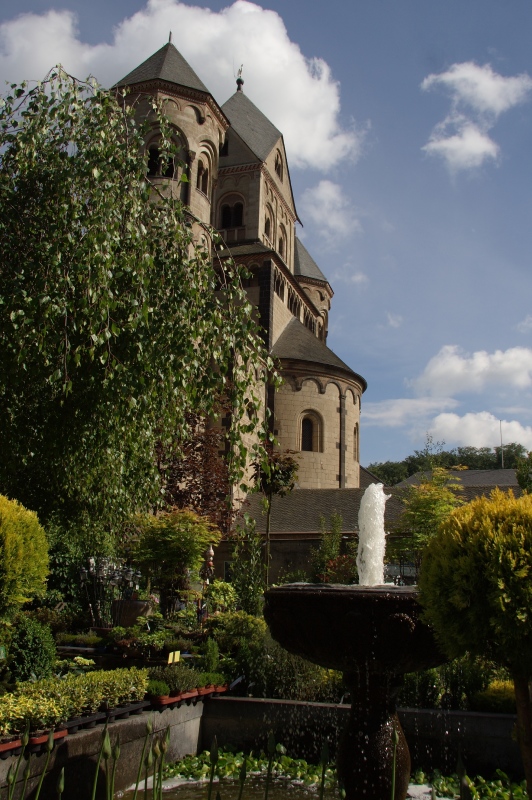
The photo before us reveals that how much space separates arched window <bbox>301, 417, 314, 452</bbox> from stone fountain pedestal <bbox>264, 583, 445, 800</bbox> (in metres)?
26.0

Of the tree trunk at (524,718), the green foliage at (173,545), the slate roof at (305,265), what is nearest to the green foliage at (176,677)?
the tree trunk at (524,718)

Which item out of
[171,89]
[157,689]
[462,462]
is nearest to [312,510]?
[157,689]

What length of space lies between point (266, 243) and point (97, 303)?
30.4 metres

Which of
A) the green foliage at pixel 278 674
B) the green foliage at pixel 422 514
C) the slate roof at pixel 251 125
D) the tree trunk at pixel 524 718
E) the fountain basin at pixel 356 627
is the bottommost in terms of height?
the green foliage at pixel 278 674

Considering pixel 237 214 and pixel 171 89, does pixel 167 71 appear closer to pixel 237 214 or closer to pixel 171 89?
pixel 171 89

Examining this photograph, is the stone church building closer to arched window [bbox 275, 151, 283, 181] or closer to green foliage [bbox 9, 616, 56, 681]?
arched window [bbox 275, 151, 283, 181]

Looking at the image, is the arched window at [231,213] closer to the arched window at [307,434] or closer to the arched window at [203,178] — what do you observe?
the arched window at [203,178]

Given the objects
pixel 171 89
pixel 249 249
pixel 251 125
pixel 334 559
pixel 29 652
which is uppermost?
pixel 251 125

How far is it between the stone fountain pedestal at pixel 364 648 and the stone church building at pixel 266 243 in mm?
22465

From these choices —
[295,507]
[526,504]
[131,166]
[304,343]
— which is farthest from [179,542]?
[304,343]

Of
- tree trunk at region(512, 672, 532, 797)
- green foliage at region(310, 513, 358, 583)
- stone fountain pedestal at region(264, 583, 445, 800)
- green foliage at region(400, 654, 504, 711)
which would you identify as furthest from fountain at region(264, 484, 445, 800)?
green foliage at region(310, 513, 358, 583)

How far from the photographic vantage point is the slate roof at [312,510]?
23.0 metres

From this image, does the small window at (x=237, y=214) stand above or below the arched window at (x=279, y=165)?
below

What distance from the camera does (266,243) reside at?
3509 cm
